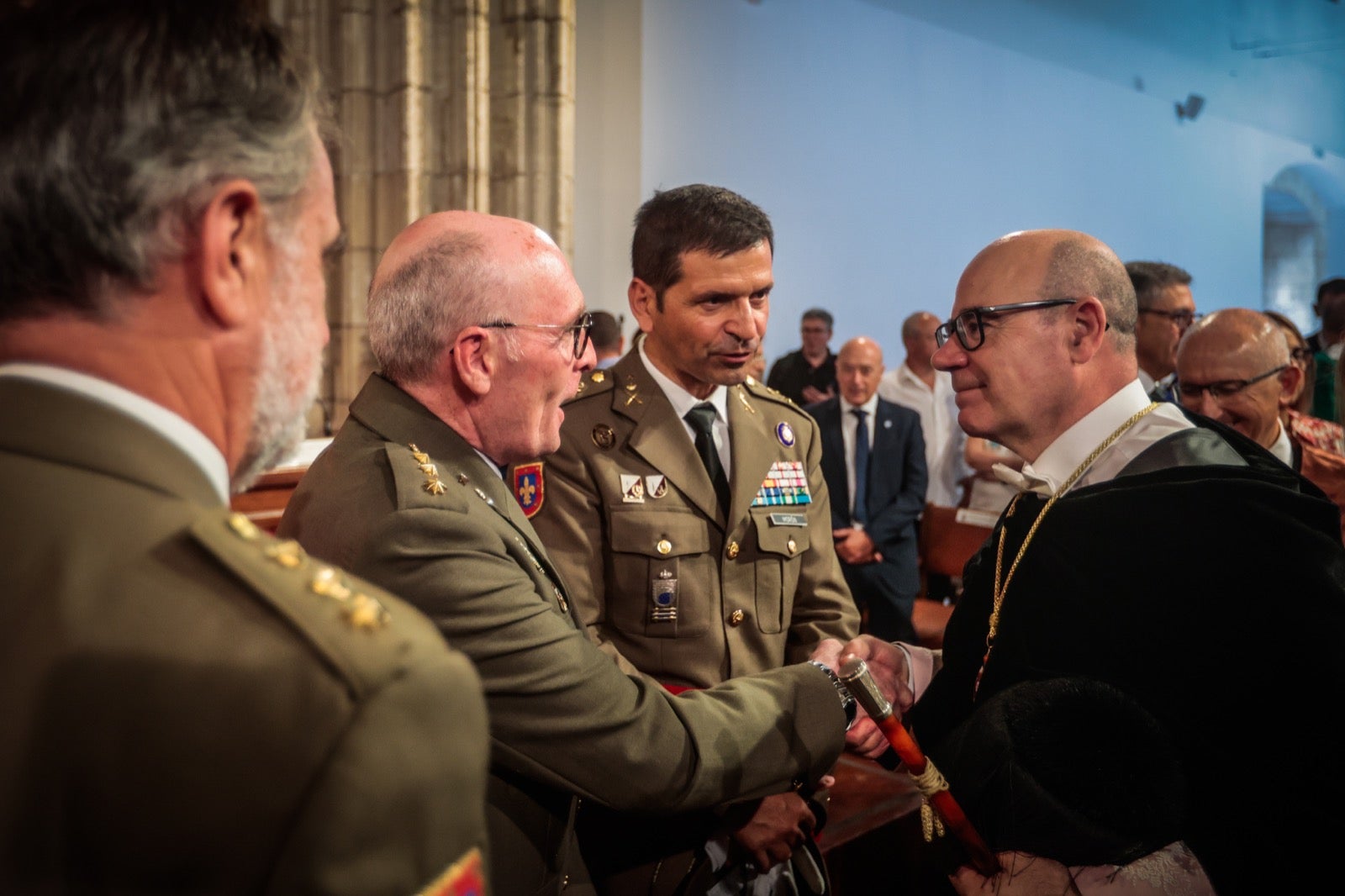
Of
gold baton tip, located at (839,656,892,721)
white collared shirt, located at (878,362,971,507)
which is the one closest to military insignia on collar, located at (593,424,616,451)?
gold baton tip, located at (839,656,892,721)

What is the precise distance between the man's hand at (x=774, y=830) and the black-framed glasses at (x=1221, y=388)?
6.88 feet

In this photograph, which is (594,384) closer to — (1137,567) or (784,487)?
(784,487)

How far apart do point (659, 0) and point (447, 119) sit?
5.92 feet

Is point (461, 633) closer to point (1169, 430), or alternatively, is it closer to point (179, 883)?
point (179, 883)

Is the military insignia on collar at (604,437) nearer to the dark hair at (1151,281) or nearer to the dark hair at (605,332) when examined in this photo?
the dark hair at (1151,281)

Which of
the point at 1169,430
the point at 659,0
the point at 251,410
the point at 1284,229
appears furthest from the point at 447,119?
the point at 1284,229

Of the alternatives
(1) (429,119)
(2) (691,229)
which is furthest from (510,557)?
(1) (429,119)

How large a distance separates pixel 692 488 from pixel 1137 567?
0.98 m

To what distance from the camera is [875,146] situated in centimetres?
880

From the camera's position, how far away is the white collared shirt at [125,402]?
74cm

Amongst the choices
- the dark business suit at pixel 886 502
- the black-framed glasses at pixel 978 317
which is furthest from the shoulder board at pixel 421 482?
the dark business suit at pixel 886 502

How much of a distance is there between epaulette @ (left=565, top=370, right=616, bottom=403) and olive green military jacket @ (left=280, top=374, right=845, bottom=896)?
0.69m

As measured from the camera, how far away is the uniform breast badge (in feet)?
7.18

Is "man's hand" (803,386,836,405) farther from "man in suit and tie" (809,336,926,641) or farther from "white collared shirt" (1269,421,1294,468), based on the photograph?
"white collared shirt" (1269,421,1294,468)
